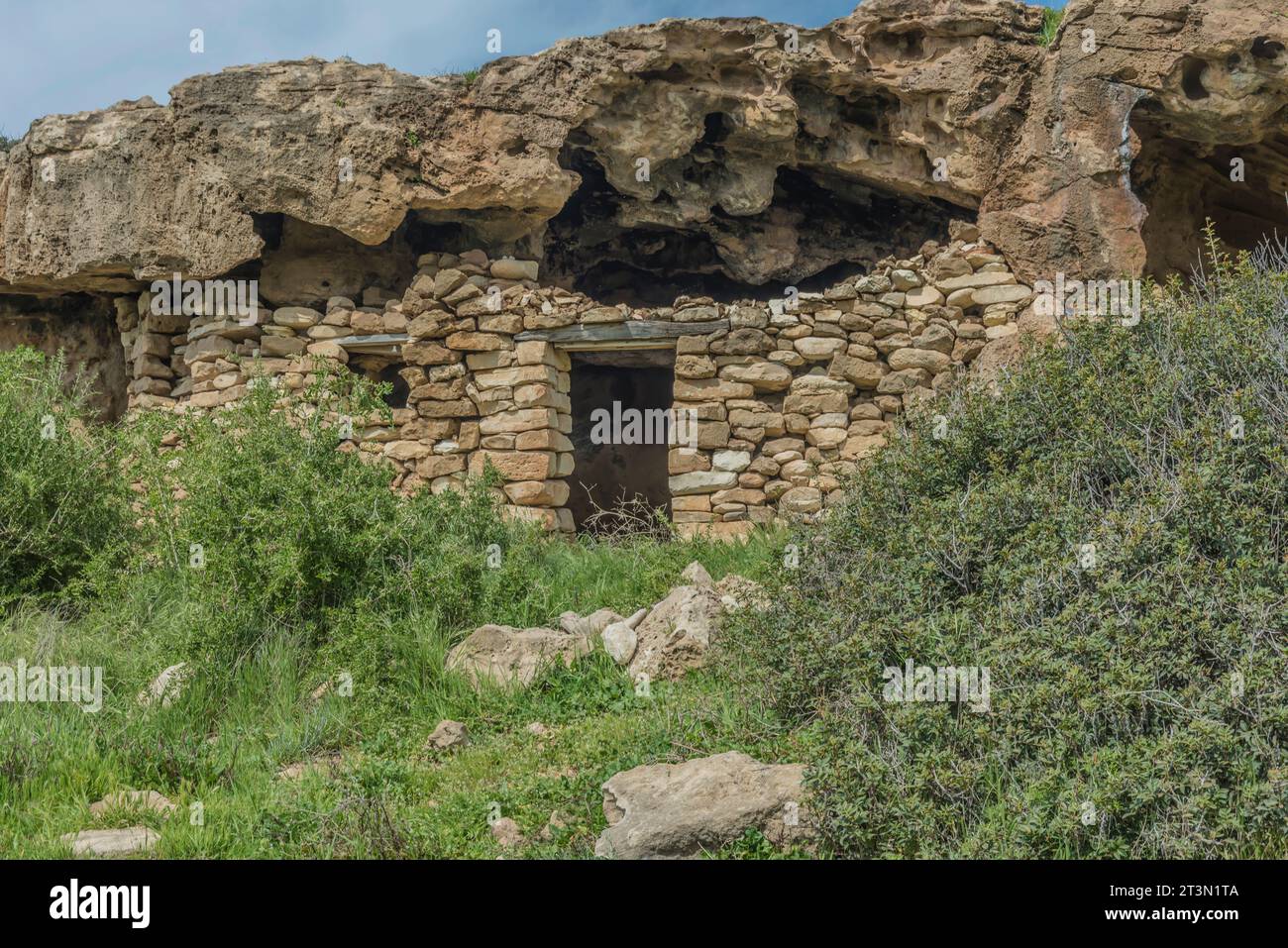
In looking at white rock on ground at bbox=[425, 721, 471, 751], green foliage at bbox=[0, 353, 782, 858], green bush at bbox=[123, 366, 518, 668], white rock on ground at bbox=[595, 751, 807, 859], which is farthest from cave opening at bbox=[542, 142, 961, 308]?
white rock on ground at bbox=[595, 751, 807, 859]

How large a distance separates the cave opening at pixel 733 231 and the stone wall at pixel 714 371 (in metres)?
0.94

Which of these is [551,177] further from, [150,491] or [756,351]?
[150,491]

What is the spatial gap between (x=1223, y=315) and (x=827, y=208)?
4.41m

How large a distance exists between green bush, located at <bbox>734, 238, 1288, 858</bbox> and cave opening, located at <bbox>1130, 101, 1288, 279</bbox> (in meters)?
2.79

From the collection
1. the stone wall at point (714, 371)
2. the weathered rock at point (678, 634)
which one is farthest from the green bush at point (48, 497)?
the weathered rock at point (678, 634)

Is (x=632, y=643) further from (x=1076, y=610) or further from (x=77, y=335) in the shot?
(x=77, y=335)

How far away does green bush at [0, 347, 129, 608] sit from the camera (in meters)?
6.27

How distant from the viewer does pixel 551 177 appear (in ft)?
26.6

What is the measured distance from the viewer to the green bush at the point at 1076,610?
11.1 ft

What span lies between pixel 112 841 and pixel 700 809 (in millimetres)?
1941

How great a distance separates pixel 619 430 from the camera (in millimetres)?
10539

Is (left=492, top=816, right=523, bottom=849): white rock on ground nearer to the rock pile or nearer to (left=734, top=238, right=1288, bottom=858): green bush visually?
(left=734, top=238, right=1288, bottom=858): green bush

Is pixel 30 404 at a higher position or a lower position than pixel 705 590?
higher
